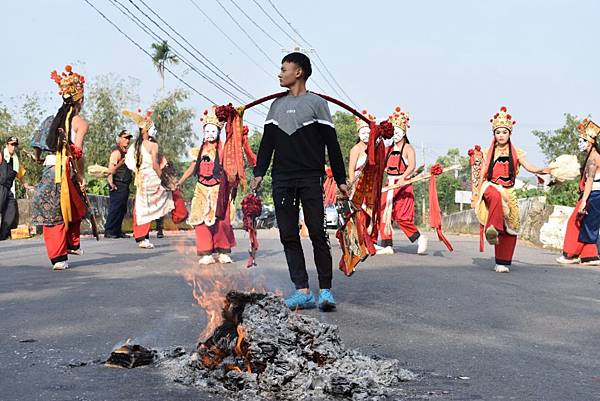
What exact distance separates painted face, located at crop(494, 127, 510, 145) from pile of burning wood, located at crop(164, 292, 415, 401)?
25.2 ft

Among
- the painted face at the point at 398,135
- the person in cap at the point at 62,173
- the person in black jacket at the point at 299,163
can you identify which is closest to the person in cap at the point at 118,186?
the painted face at the point at 398,135

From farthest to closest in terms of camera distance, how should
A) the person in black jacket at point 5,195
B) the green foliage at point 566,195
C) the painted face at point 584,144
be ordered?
the green foliage at point 566,195 → the person in black jacket at point 5,195 → the painted face at point 584,144

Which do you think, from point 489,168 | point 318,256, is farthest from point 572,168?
point 318,256

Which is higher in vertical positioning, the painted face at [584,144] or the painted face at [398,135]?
the painted face at [398,135]

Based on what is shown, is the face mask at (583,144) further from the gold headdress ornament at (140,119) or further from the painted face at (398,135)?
the gold headdress ornament at (140,119)

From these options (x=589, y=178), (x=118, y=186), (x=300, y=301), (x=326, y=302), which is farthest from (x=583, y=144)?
(x=118, y=186)

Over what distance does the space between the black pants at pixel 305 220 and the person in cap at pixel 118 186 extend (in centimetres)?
1268

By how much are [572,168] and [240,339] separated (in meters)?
9.40

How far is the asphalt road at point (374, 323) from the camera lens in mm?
4695

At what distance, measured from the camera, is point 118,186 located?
66.1 feet

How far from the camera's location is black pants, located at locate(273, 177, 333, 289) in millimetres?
7422

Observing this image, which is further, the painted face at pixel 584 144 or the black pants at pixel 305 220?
the painted face at pixel 584 144

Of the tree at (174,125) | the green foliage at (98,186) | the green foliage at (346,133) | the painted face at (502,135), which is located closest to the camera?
the painted face at (502,135)

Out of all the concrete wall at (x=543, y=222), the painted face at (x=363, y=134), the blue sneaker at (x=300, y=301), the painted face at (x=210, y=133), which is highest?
the painted face at (x=363, y=134)
